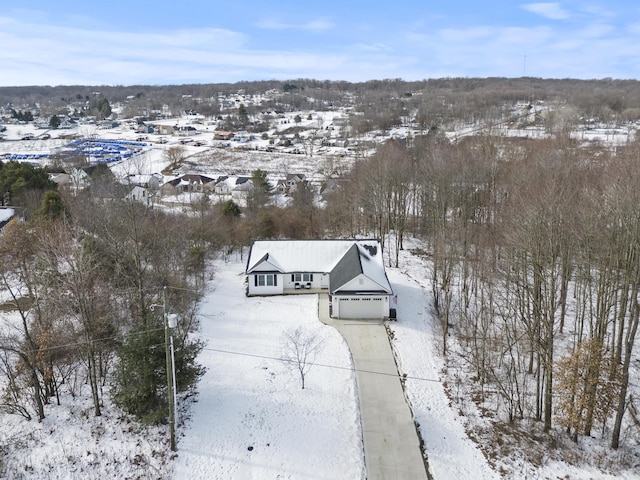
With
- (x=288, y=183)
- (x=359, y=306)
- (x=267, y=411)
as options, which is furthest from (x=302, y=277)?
(x=288, y=183)

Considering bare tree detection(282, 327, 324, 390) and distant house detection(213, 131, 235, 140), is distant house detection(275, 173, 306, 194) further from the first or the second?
distant house detection(213, 131, 235, 140)

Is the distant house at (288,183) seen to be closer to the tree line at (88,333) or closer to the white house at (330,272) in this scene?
the white house at (330,272)

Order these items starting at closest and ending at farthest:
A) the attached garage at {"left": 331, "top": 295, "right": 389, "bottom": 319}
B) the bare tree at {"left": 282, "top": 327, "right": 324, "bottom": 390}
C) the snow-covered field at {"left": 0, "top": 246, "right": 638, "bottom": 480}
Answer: the snow-covered field at {"left": 0, "top": 246, "right": 638, "bottom": 480}, the bare tree at {"left": 282, "top": 327, "right": 324, "bottom": 390}, the attached garage at {"left": 331, "top": 295, "right": 389, "bottom": 319}

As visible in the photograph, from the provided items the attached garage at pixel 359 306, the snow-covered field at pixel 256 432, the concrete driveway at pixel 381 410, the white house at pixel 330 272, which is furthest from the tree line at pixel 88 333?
the attached garage at pixel 359 306

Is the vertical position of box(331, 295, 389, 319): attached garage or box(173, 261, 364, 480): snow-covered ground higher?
box(331, 295, 389, 319): attached garage

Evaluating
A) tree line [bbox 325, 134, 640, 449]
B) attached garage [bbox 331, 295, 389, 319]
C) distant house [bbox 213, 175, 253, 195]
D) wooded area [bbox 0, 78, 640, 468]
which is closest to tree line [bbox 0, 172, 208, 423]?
wooded area [bbox 0, 78, 640, 468]
